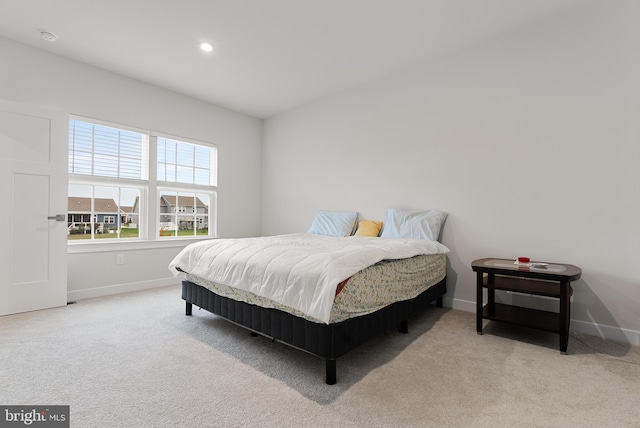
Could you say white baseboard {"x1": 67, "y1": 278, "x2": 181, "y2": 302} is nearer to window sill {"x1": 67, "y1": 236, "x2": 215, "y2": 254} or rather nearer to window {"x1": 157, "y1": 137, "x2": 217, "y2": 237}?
window sill {"x1": 67, "y1": 236, "x2": 215, "y2": 254}

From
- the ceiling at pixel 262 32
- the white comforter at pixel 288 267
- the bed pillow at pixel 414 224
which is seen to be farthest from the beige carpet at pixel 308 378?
the ceiling at pixel 262 32

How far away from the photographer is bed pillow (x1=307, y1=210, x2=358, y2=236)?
12.5ft

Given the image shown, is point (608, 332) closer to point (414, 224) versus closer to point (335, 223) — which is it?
point (414, 224)

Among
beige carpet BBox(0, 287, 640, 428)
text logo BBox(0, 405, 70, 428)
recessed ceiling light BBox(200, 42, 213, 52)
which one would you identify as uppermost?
recessed ceiling light BBox(200, 42, 213, 52)

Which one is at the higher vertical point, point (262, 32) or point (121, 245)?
point (262, 32)

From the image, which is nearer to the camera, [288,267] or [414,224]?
[288,267]

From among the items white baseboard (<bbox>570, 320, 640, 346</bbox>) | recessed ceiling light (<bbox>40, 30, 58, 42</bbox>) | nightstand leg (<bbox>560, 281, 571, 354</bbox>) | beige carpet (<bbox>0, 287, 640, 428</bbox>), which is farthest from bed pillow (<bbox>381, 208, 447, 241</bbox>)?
recessed ceiling light (<bbox>40, 30, 58, 42</bbox>)

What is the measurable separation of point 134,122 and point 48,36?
110cm

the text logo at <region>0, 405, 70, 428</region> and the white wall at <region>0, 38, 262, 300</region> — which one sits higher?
the white wall at <region>0, 38, 262, 300</region>

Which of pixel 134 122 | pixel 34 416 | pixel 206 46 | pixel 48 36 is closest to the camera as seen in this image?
pixel 34 416

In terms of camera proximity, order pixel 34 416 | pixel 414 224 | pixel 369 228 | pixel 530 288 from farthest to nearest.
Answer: pixel 369 228
pixel 414 224
pixel 530 288
pixel 34 416

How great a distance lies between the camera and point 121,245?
368 cm

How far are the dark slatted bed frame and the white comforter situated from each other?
0.15m

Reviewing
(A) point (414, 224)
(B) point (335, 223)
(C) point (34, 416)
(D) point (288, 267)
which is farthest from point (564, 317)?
(C) point (34, 416)
